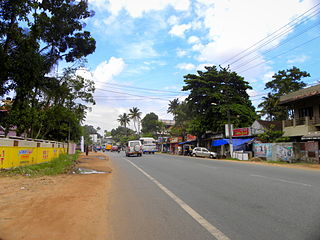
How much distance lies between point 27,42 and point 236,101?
3288cm

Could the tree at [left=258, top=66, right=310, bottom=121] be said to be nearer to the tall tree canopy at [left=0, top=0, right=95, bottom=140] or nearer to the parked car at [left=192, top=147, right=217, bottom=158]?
the parked car at [left=192, top=147, right=217, bottom=158]

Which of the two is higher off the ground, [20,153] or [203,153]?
[20,153]

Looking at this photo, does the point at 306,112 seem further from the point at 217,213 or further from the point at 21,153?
the point at 217,213

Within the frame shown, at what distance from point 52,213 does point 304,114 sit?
28.5 meters

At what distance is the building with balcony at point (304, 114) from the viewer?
2588 centimetres

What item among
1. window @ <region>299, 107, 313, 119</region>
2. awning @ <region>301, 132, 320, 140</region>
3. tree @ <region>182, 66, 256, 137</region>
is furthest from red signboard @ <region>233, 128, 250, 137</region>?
awning @ <region>301, 132, 320, 140</region>

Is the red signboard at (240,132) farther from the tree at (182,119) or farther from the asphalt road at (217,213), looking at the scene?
the asphalt road at (217,213)

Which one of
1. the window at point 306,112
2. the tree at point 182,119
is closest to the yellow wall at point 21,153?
the window at point 306,112

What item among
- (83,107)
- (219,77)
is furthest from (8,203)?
(219,77)

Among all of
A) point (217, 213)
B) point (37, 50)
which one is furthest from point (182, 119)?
point (217, 213)

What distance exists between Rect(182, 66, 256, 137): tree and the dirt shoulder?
110 feet

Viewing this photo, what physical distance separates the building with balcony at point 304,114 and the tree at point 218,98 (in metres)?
10.5

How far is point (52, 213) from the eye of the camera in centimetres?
595

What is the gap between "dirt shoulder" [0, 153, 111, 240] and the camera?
15.2ft
